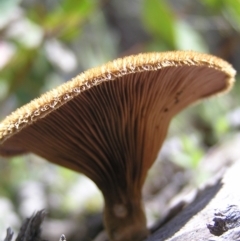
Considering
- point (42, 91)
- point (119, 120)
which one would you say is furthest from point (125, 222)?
point (42, 91)

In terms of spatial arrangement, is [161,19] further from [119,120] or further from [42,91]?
[119,120]

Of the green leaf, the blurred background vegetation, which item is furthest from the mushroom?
the green leaf

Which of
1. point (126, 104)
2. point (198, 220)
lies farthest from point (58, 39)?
point (198, 220)

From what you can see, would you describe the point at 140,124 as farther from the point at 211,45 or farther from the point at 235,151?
the point at 211,45

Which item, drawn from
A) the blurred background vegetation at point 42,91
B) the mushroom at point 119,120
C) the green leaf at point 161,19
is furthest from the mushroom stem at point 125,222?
the green leaf at point 161,19

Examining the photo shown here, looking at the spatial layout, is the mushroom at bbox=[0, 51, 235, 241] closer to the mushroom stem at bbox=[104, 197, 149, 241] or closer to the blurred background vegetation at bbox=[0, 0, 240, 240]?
the mushroom stem at bbox=[104, 197, 149, 241]
